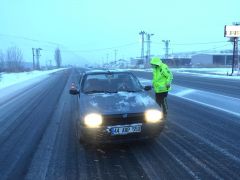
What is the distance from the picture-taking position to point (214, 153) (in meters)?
6.13

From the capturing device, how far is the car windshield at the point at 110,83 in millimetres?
8055

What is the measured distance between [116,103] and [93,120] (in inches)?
27.6

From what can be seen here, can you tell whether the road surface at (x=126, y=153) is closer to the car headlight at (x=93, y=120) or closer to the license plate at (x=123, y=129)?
the license plate at (x=123, y=129)

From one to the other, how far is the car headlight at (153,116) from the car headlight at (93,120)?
850mm

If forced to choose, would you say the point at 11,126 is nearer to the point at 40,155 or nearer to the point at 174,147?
the point at 40,155

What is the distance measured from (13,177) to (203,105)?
8644 mm

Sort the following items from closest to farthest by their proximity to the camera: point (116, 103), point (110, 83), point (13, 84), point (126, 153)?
point (126, 153)
point (116, 103)
point (110, 83)
point (13, 84)

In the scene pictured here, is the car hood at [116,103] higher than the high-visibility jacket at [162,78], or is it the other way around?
the high-visibility jacket at [162,78]

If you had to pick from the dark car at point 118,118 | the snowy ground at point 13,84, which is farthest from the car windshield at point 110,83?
the snowy ground at point 13,84

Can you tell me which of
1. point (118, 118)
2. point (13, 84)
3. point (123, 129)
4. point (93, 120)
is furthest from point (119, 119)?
point (13, 84)

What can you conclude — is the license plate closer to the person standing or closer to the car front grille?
the car front grille

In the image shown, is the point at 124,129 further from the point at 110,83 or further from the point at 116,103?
the point at 110,83

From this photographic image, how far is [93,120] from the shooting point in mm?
6246

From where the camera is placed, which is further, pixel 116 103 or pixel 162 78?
pixel 162 78
